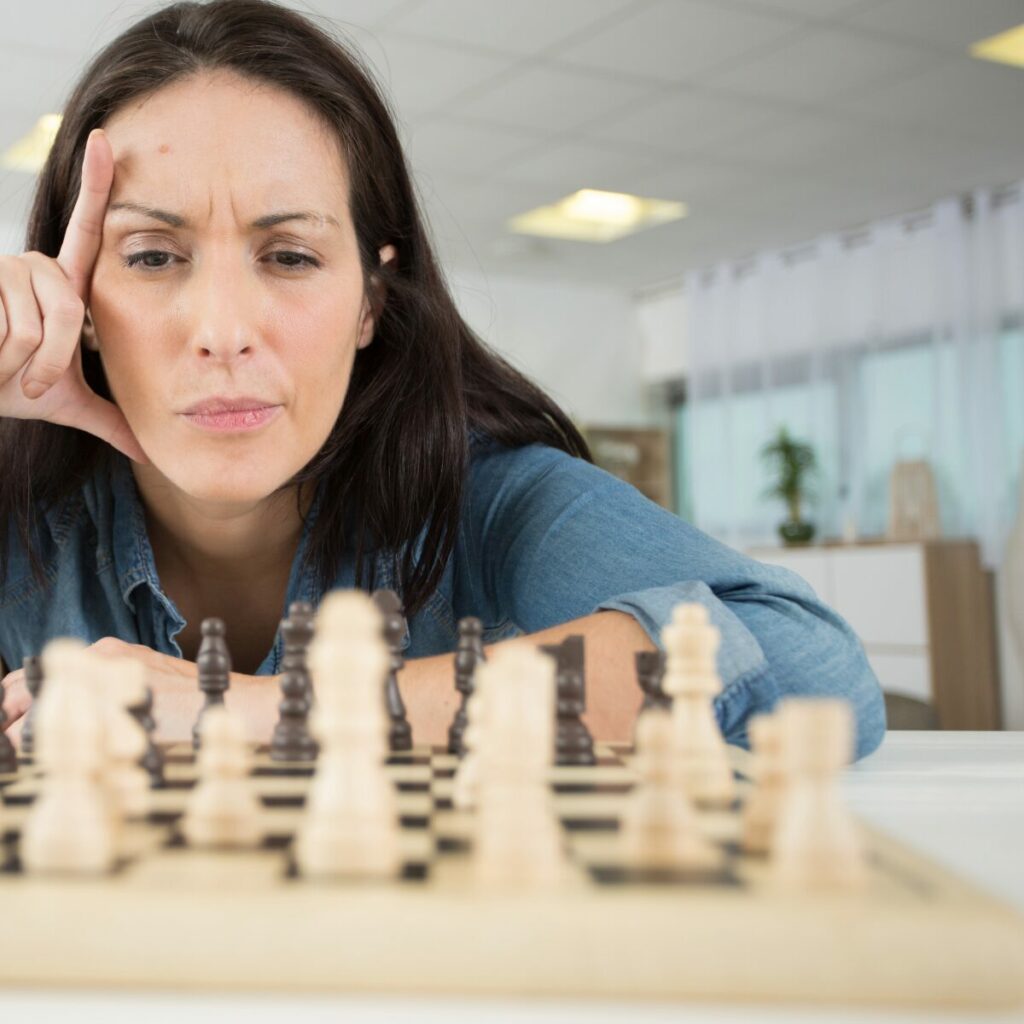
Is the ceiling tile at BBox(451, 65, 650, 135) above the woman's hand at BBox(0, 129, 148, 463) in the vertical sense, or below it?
above

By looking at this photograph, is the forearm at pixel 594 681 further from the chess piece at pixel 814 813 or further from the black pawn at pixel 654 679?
the chess piece at pixel 814 813

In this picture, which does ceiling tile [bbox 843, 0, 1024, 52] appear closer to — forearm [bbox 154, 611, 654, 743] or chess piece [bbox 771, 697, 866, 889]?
forearm [bbox 154, 611, 654, 743]

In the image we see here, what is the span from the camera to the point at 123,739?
2.29 feet

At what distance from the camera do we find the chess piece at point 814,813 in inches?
19.5

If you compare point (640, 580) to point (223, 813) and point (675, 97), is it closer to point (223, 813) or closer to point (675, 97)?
point (223, 813)

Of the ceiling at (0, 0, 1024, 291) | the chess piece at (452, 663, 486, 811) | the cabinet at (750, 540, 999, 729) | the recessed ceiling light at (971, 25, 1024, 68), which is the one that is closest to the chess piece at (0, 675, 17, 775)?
the chess piece at (452, 663, 486, 811)

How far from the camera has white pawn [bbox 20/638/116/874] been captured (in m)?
0.52

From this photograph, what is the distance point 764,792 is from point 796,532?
21.5ft

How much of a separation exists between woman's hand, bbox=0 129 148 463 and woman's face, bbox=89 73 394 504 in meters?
0.02

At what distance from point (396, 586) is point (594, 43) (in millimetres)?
3347

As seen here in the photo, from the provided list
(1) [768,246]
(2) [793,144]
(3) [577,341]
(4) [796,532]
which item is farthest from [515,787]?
(3) [577,341]

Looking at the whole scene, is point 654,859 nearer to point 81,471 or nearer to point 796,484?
point 81,471

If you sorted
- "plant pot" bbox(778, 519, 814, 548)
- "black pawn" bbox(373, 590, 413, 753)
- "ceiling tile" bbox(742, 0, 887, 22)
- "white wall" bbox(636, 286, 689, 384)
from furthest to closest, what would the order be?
"white wall" bbox(636, 286, 689, 384) < "plant pot" bbox(778, 519, 814, 548) < "ceiling tile" bbox(742, 0, 887, 22) < "black pawn" bbox(373, 590, 413, 753)

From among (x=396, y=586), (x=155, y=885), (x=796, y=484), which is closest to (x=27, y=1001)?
(x=155, y=885)
